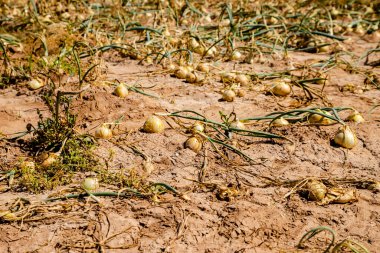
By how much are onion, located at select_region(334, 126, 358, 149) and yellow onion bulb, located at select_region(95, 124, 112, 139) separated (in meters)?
1.37

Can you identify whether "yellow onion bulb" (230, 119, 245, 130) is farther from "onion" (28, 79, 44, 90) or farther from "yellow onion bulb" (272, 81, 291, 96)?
"onion" (28, 79, 44, 90)

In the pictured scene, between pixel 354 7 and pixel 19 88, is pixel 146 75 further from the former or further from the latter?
pixel 354 7

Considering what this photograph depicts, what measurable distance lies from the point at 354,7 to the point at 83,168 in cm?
489

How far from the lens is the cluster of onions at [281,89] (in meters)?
3.34

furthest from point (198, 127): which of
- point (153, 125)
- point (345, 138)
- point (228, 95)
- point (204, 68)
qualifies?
point (204, 68)

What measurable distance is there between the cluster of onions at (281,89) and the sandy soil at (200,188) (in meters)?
0.05

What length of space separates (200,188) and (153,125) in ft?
2.02

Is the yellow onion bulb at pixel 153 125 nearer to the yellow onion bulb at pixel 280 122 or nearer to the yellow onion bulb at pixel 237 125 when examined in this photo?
the yellow onion bulb at pixel 237 125

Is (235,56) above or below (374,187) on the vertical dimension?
above

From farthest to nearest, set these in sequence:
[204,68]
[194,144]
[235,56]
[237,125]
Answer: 1. [235,56]
2. [204,68]
3. [237,125]
4. [194,144]

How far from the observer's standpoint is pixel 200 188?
2.24m

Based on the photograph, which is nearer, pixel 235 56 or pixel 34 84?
pixel 34 84

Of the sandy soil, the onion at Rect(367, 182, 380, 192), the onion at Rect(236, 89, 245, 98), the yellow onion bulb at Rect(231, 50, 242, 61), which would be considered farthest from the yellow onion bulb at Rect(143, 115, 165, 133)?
the yellow onion bulb at Rect(231, 50, 242, 61)

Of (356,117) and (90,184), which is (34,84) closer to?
(90,184)
